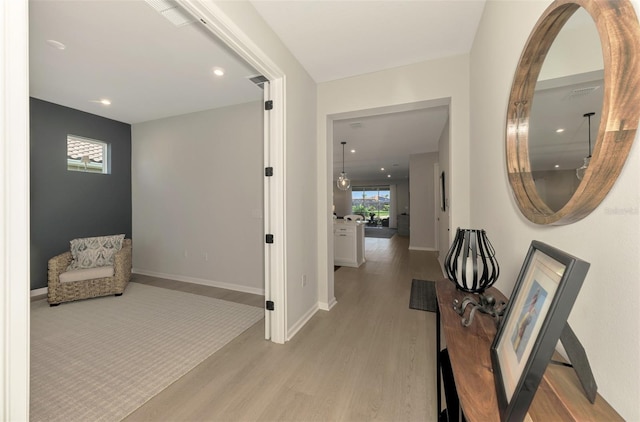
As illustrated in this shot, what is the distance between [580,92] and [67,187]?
5673 mm

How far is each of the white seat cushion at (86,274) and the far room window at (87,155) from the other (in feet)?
5.74

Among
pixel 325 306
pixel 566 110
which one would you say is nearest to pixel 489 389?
pixel 566 110

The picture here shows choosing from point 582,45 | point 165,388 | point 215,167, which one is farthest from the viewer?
point 215,167

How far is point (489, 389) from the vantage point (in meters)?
0.68

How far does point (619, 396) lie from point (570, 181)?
59 cm

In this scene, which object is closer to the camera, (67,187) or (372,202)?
(67,187)

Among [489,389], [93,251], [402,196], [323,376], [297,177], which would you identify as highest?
[402,196]

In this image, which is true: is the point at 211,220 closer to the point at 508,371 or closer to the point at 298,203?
the point at 298,203

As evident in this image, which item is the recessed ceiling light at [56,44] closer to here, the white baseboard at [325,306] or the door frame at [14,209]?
the door frame at [14,209]

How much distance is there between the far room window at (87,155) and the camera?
3.96 m

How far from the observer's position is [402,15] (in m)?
1.94

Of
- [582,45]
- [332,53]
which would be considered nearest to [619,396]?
[582,45]

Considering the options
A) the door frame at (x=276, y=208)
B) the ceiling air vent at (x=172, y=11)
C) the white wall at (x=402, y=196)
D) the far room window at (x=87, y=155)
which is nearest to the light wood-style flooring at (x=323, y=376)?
the door frame at (x=276, y=208)

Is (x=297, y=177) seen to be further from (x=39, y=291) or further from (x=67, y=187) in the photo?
(x=39, y=291)
